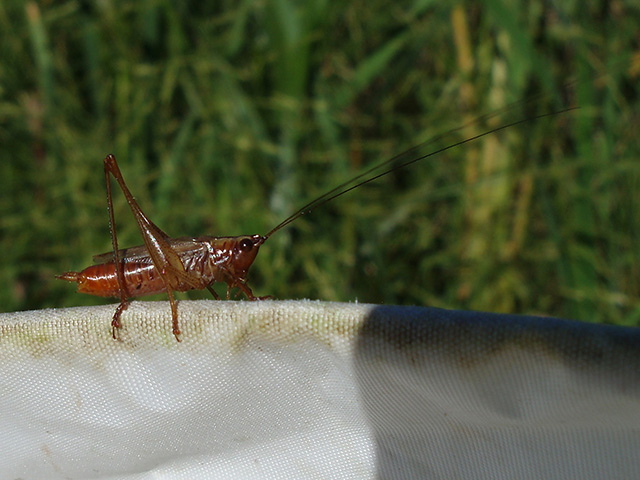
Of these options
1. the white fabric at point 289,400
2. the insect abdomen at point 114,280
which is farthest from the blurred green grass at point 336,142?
the white fabric at point 289,400

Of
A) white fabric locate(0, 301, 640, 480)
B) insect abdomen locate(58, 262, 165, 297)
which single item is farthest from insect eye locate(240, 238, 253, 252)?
white fabric locate(0, 301, 640, 480)

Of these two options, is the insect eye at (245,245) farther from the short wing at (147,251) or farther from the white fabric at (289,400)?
the white fabric at (289,400)

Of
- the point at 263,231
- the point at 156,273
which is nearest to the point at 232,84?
the point at 263,231

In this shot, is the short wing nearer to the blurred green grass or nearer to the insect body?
the insect body

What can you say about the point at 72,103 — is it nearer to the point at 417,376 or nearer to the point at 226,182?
the point at 226,182

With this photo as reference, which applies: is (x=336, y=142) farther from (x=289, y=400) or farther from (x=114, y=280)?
(x=289, y=400)

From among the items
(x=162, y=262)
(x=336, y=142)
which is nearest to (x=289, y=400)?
(x=162, y=262)
